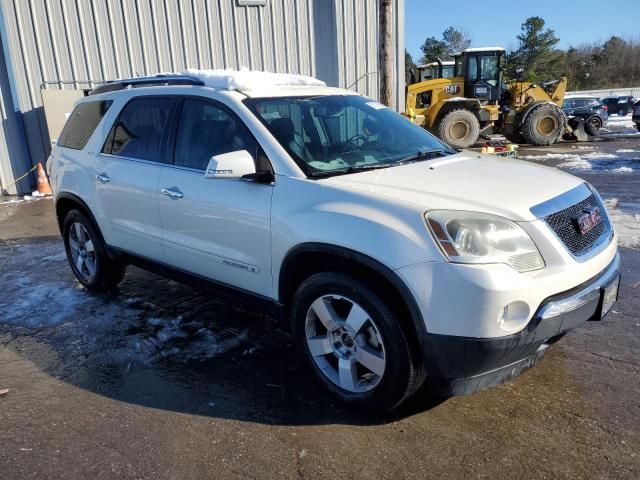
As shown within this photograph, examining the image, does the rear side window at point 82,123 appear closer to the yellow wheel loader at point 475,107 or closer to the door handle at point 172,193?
the door handle at point 172,193

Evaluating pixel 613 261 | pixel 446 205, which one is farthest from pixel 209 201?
pixel 613 261

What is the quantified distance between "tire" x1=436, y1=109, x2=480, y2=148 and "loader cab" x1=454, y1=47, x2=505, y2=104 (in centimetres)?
123

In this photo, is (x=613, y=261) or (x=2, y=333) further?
(x=2, y=333)

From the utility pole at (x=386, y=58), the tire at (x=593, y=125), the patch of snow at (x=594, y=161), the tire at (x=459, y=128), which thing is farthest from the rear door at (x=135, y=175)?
the tire at (x=593, y=125)

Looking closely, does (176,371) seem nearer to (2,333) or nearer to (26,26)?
(2,333)

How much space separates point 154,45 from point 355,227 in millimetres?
10529

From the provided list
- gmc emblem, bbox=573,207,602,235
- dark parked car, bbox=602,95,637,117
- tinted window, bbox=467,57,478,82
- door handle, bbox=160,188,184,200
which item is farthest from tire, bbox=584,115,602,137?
door handle, bbox=160,188,184,200

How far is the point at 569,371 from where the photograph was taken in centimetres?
331

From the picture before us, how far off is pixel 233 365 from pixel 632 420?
2.35 metres

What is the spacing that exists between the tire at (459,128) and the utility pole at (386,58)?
221 inches

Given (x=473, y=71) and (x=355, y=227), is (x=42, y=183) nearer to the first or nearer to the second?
(x=355, y=227)

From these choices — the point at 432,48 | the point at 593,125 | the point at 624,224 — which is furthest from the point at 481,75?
the point at 432,48

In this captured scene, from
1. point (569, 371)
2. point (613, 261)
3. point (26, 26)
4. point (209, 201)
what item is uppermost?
point (26, 26)

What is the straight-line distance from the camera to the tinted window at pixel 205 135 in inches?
135
